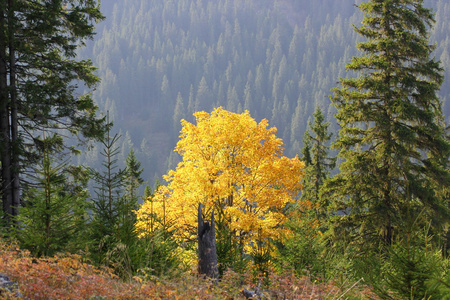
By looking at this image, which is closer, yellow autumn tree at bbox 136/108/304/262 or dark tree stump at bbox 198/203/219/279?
dark tree stump at bbox 198/203/219/279

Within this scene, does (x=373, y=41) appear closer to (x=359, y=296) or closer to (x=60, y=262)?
(x=359, y=296)

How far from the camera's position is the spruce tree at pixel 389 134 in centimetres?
1441

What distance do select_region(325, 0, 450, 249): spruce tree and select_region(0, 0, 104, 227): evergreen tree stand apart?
1034 centimetres

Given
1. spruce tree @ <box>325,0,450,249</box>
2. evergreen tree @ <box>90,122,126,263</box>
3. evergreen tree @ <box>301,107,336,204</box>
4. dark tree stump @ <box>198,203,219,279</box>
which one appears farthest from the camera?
evergreen tree @ <box>301,107,336,204</box>

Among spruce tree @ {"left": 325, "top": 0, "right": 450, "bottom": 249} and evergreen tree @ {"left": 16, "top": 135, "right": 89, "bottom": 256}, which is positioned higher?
spruce tree @ {"left": 325, "top": 0, "right": 450, "bottom": 249}

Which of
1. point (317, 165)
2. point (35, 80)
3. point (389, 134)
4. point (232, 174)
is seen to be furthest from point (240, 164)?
point (317, 165)

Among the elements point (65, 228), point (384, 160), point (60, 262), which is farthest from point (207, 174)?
point (60, 262)

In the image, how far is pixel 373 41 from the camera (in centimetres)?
1585

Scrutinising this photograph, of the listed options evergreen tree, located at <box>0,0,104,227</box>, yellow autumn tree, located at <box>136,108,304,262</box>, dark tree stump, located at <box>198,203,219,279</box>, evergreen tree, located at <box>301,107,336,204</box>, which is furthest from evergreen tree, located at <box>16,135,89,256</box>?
evergreen tree, located at <box>301,107,336,204</box>

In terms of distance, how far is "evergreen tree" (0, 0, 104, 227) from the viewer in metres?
11.3

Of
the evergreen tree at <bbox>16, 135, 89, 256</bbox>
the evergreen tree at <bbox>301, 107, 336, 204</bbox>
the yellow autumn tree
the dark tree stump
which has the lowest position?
the dark tree stump

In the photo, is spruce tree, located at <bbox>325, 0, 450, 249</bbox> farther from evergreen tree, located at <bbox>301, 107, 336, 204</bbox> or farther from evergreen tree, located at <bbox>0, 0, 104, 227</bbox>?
evergreen tree, located at <bbox>301, 107, 336, 204</bbox>

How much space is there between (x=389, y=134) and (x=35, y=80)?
13.5 metres

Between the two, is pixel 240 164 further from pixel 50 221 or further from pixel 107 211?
pixel 50 221
